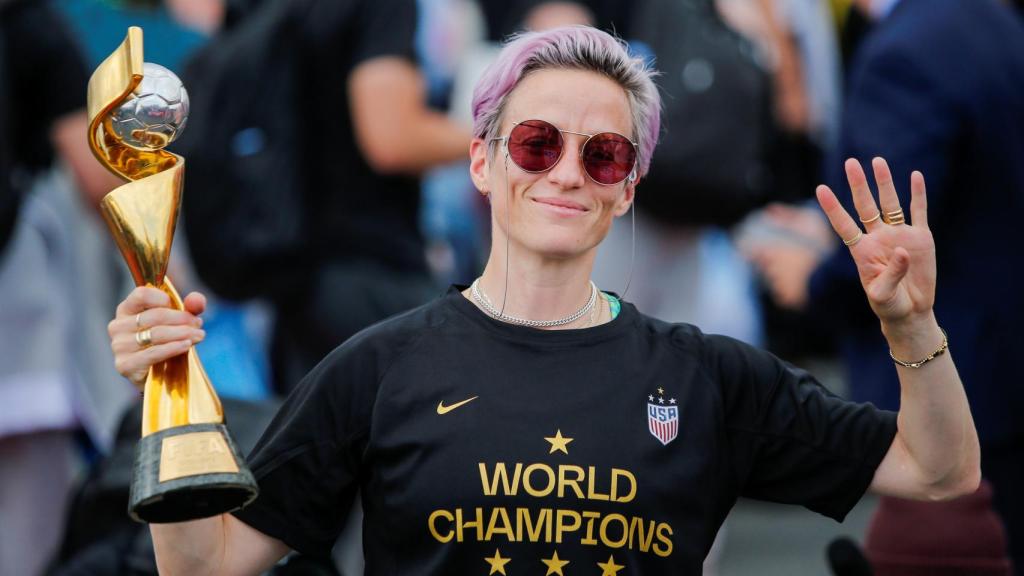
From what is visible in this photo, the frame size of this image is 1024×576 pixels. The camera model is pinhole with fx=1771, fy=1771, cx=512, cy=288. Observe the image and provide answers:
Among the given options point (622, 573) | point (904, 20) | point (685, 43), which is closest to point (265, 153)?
point (685, 43)

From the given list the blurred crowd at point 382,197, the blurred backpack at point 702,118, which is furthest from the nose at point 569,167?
the blurred backpack at point 702,118

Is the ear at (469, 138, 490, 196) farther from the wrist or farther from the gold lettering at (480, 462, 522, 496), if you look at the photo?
the wrist

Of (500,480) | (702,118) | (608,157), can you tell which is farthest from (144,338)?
(702,118)

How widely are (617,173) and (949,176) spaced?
177cm

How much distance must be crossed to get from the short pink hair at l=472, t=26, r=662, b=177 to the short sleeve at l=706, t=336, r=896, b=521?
42 centimetres

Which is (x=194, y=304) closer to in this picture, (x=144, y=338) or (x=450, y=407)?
(x=144, y=338)

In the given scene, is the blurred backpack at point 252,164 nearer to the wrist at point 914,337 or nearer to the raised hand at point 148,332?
the raised hand at point 148,332

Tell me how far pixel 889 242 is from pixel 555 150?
592mm

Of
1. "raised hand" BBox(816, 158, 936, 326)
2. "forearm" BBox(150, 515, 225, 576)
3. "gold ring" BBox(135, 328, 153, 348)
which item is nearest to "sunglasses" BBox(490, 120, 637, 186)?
"raised hand" BBox(816, 158, 936, 326)

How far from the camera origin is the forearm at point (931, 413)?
302 centimetres

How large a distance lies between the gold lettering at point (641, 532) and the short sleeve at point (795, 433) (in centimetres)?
23

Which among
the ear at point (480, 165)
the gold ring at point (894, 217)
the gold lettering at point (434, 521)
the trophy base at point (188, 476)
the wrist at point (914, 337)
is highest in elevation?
the ear at point (480, 165)

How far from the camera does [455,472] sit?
2.97 meters

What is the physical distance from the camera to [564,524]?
9.67 ft
